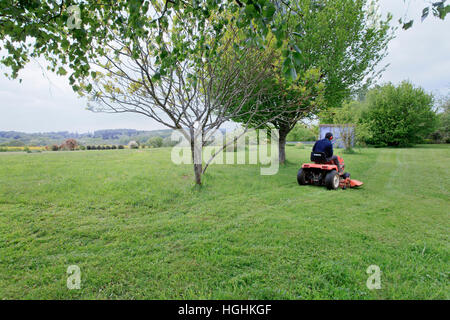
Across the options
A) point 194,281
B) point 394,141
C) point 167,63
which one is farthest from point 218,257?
point 394,141

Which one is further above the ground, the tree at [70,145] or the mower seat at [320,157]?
the tree at [70,145]

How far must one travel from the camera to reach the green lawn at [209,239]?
7.77 feet

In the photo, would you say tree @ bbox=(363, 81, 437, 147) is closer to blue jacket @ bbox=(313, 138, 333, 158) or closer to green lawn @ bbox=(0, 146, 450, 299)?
blue jacket @ bbox=(313, 138, 333, 158)

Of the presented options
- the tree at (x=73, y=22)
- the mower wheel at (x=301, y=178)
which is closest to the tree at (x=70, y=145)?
the tree at (x=73, y=22)

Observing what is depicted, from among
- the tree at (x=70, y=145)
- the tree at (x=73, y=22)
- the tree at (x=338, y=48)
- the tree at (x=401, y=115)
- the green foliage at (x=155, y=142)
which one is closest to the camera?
the tree at (x=73, y=22)

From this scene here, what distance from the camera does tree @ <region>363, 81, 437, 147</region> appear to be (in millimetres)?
25297

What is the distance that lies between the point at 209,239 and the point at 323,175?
17.1ft

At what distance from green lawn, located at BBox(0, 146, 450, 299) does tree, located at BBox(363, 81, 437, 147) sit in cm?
2441

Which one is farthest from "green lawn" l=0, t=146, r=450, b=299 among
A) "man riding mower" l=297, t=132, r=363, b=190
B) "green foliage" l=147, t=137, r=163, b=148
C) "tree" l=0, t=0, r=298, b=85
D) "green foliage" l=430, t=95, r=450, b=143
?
"green foliage" l=430, t=95, r=450, b=143

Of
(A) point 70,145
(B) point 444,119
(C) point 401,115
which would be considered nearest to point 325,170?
(A) point 70,145

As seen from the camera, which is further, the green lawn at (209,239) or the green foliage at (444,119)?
the green foliage at (444,119)

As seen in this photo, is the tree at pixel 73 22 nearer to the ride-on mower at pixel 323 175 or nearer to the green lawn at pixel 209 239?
the green lawn at pixel 209 239

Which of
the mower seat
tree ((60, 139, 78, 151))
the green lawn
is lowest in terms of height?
the green lawn
